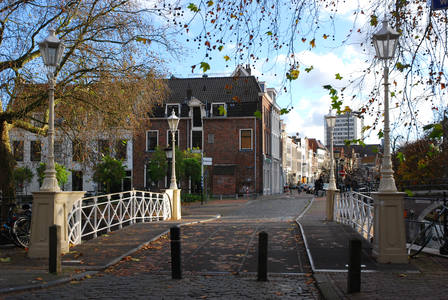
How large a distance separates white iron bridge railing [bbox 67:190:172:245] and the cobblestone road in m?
1.61

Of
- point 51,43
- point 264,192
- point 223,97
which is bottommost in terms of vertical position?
point 264,192

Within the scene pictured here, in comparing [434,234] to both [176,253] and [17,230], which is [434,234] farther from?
[17,230]

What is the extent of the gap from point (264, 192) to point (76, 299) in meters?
46.3

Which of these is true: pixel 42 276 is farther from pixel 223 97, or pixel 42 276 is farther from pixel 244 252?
pixel 223 97

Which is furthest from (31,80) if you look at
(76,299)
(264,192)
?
(264,192)

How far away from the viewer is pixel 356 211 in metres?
12.3

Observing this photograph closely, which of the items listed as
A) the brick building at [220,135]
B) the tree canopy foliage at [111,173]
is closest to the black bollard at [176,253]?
the tree canopy foliage at [111,173]

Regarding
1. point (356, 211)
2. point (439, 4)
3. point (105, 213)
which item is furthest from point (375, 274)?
point (105, 213)

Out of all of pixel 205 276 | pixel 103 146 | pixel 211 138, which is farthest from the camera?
pixel 211 138

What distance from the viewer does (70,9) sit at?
14.3 metres

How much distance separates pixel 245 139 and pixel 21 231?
127 feet

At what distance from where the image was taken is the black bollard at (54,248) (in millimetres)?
7707

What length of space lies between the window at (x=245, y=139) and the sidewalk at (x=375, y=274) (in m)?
37.1

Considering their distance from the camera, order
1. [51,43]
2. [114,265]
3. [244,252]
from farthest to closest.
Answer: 1. [244,252]
2. [51,43]
3. [114,265]
